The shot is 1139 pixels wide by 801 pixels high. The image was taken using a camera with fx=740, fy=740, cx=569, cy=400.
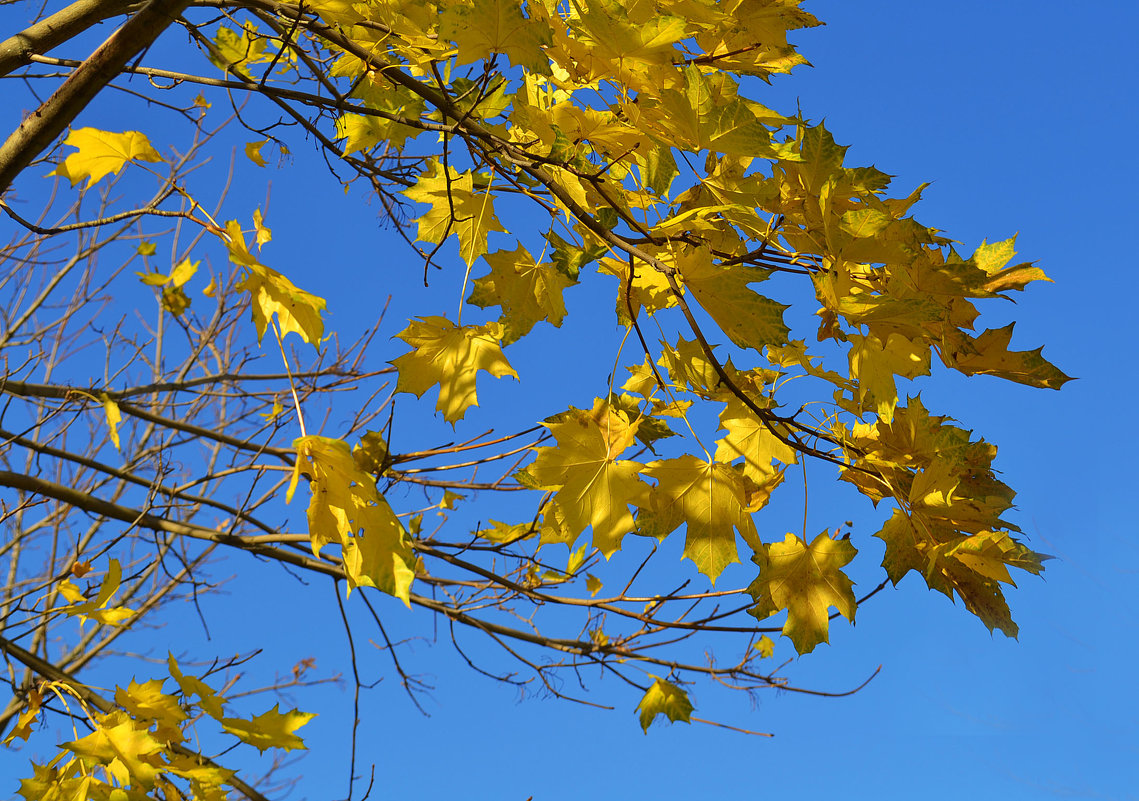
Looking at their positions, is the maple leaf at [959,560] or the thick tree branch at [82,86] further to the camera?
the thick tree branch at [82,86]

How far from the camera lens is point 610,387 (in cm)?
112

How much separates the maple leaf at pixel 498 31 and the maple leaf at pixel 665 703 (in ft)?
5.34

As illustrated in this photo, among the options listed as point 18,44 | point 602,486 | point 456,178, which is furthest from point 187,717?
point 18,44

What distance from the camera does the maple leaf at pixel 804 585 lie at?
3.82 feet

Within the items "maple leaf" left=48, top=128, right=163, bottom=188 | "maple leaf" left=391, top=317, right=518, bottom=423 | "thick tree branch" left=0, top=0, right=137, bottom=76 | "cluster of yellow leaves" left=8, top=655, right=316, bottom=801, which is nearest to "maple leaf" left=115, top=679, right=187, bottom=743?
"cluster of yellow leaves" left=8, top=655, right=316, bottom=801

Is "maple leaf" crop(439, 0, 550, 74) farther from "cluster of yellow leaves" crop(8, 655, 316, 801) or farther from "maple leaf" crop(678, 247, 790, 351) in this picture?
"cluster of yellow leaves" crop(8, 655, 316, 801)

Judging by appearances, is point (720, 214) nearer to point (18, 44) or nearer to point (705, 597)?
point (705, 597)

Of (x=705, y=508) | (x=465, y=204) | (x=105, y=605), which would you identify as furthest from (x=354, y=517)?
(x=105, y=605)

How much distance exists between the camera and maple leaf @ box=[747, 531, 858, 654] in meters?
1.17

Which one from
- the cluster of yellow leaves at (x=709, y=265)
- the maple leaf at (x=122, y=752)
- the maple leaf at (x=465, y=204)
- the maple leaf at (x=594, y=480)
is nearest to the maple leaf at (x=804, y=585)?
the cluster of yellow leaves at (x=709, y=265)

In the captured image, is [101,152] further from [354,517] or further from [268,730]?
[268,730]

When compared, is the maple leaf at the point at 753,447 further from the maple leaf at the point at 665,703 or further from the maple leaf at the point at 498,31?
the maple leaf at the point at 665,703

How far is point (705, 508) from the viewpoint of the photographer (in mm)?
1132

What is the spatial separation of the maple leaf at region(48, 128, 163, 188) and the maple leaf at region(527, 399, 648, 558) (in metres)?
1.02
